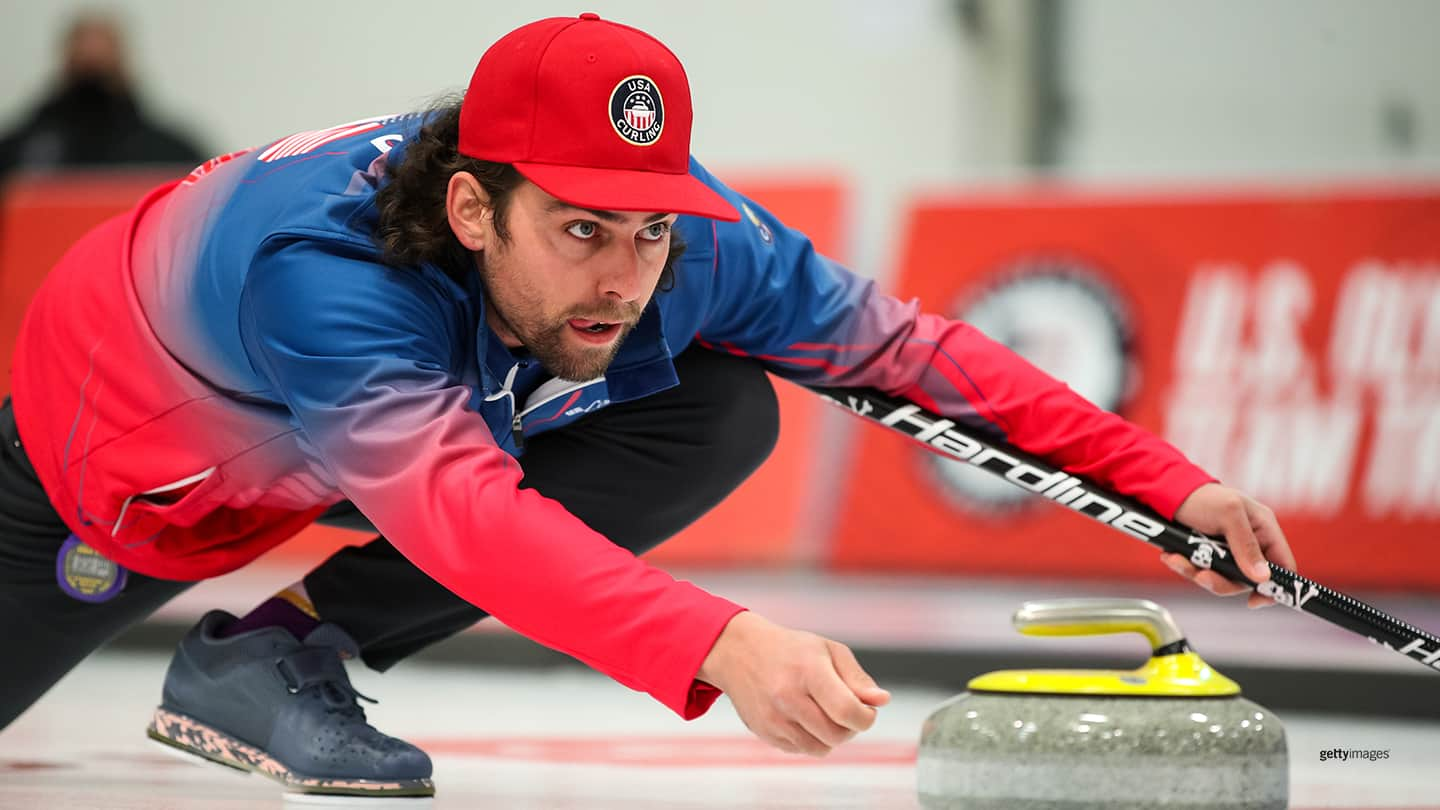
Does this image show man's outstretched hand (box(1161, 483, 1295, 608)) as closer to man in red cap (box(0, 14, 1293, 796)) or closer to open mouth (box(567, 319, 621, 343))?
man in red cap (box(0, 14, 1293, 796))

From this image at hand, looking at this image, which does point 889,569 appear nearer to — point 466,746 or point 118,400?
point 466,746

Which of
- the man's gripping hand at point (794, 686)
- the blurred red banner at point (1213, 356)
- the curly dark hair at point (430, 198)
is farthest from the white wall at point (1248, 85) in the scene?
the man's gripping hand at point (794, 686)

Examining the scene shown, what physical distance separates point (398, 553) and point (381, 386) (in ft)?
2.73

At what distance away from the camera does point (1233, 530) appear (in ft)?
7.88

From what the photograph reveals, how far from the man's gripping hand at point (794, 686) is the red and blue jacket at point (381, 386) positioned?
4cm

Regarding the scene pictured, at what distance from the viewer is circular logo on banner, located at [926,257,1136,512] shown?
6164 mm

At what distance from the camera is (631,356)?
247cm

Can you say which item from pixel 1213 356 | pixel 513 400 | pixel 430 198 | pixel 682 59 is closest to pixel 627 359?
pixel 513 400

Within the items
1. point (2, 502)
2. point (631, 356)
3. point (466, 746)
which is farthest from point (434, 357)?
point (466, 746)

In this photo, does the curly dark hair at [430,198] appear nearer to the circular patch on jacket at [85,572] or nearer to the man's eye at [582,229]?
the man's eye at [582,229]

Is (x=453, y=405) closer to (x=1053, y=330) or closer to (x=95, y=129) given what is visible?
(x=1053, y=330)

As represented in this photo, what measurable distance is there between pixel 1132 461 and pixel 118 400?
139 centimetres

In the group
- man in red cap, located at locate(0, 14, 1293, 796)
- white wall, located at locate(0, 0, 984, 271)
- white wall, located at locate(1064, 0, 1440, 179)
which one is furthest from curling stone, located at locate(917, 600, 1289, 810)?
white wall, located at locate(1064, 0, 1440, 179)

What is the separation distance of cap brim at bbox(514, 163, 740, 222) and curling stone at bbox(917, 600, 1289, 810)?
67 centimetres
